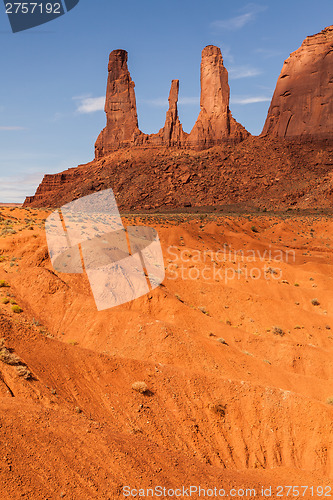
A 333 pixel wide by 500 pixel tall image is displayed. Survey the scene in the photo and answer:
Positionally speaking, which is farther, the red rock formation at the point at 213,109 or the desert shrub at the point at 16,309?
the red rock formation at the point at 213,109

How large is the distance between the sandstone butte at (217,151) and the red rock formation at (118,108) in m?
0.31

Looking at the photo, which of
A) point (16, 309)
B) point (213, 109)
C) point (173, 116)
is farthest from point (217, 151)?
point (16, 309)

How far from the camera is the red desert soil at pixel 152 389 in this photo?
705 cm

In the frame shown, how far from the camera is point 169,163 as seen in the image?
325 feet

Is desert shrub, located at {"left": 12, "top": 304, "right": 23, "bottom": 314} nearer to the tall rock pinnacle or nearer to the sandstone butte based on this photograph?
the sandstone butte

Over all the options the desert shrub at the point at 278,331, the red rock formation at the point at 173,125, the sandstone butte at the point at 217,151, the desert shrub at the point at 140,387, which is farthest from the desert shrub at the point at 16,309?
the red rock formation at the point at 173,125

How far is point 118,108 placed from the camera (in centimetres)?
11975

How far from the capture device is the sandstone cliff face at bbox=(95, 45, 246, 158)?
107 m

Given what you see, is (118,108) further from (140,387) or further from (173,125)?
(140,387)

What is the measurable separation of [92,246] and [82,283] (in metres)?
3.81

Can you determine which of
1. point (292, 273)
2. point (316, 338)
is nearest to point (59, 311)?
point (316, 338)

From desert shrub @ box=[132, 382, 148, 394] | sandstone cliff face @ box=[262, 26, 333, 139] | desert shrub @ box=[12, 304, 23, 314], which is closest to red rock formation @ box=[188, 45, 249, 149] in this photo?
sandstone cliff face @ box=[262, 26, 333, 139]

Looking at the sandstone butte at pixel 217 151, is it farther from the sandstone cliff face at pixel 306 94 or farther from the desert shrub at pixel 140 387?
the desert shrub at pixel 140 387

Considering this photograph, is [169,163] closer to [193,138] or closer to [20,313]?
[193,138]
